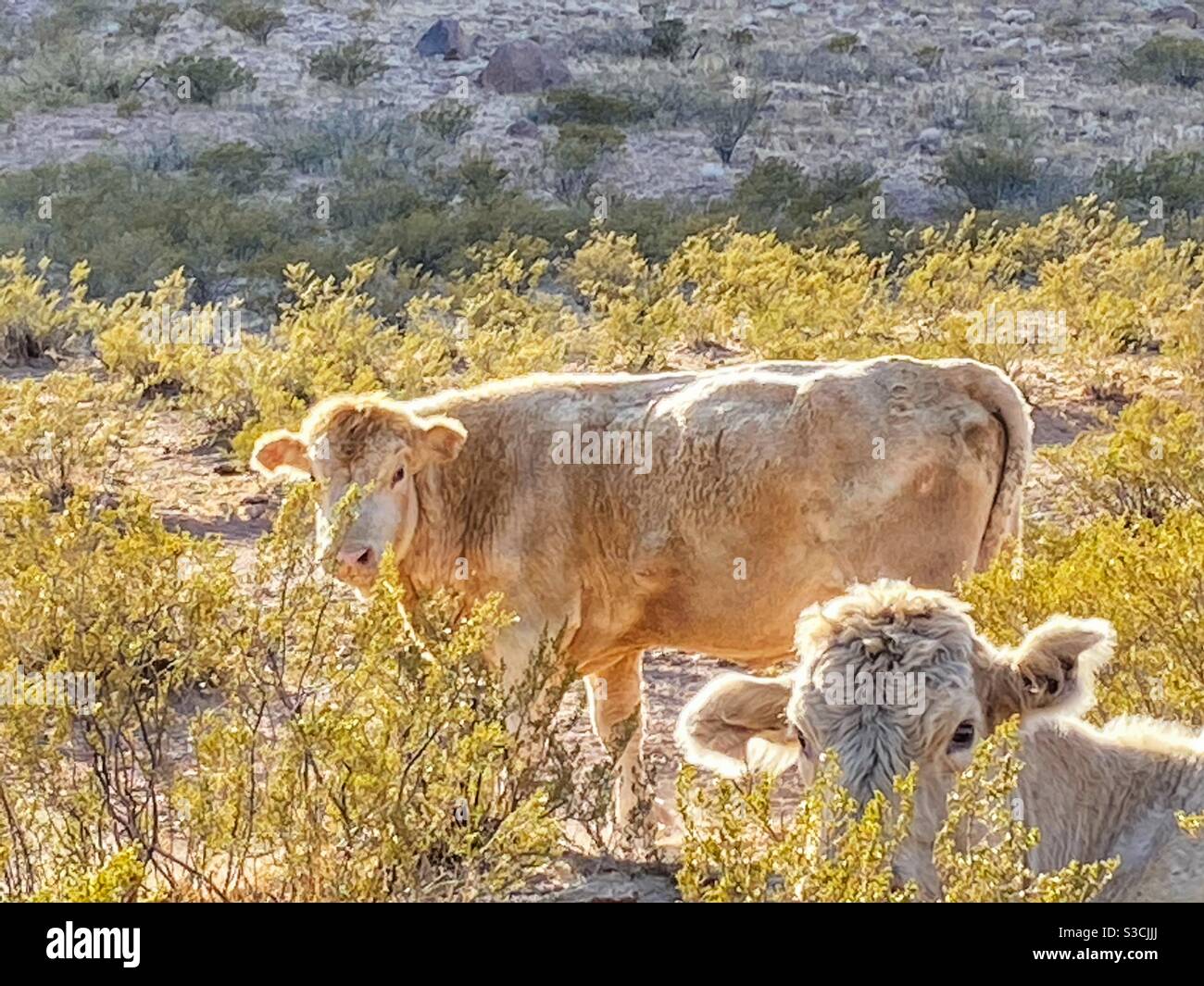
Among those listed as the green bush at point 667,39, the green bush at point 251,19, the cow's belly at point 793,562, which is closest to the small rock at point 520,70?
the green bush at point 667,39

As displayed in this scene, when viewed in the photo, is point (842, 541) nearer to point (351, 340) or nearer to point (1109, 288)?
point (351, 340)

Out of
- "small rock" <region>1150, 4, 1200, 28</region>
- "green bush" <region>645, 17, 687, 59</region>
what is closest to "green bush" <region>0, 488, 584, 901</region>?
"green bush" <region>645, 17, 687, 59</region>

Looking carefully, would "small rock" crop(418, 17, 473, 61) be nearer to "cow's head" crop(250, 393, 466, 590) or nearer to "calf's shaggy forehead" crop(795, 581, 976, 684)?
"cow's head" crop(250, 393, 466, 590)

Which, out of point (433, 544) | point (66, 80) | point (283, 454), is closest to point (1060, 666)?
point (433, 544)

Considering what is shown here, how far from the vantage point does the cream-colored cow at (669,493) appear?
22.8 ft

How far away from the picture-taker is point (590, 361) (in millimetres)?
15531

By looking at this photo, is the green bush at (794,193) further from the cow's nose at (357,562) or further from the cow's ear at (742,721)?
the cow's ear at (742,721)

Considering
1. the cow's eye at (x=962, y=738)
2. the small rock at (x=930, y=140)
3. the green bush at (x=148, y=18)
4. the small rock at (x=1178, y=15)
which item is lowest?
the small rock at (x=930, y=140)

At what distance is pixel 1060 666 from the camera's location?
4.50 metres

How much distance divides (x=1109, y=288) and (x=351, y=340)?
789 centimetres

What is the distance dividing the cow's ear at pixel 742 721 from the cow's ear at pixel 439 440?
8.99ft
